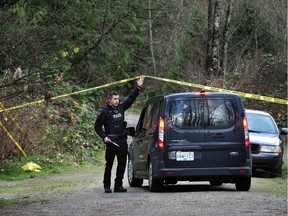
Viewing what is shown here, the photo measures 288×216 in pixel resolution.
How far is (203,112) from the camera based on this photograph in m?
14.4

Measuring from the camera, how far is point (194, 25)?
4041 centimetres

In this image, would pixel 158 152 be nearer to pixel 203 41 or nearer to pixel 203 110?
pixel 203 110

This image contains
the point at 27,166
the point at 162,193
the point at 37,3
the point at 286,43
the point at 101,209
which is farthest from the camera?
the point at 286,43

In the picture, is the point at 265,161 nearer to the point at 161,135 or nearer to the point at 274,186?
the point at 274,186

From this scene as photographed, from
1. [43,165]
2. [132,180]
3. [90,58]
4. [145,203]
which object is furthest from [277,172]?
[90,58]

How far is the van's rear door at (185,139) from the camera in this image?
14.3 meters

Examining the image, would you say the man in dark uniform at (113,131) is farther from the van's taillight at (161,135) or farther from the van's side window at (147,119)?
the van's taillight at (161,135)

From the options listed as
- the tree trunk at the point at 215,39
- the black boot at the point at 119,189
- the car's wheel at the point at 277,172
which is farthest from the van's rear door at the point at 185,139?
the tree trunk at the point at 215,39

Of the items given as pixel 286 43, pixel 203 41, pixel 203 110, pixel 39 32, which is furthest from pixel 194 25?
pixel 39 32

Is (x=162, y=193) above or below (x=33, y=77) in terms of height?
below

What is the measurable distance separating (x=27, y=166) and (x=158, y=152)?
7.45m

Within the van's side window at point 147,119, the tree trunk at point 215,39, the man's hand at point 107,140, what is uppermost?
the tree trunk at point 215,39

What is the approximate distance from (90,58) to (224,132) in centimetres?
1292

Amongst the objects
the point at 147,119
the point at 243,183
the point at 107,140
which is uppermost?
the point at 147,119
